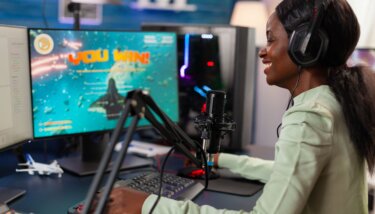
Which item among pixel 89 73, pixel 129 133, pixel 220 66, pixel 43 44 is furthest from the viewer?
pixel 220 66

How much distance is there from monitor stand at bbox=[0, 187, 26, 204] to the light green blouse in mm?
433

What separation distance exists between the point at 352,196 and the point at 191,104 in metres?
0.95

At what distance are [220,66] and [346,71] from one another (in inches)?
31.3

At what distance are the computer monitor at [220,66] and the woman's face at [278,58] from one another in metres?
0.69

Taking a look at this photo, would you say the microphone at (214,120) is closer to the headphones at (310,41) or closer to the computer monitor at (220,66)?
the headphones at (310,41)

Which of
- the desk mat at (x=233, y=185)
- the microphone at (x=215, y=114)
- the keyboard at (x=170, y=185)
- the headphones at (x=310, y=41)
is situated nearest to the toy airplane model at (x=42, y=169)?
the keyboard at (x=170, y=185)

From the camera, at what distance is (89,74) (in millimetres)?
1417

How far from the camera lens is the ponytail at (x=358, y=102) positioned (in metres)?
0.93

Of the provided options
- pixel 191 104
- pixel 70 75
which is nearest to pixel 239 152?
pixel 191 104

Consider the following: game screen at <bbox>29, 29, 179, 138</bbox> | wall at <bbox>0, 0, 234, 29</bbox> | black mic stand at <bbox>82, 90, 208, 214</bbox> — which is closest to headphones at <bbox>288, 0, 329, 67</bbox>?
black mic stand at <bbox>82, 90, 208, 214</bbox>

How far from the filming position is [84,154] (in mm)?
1517

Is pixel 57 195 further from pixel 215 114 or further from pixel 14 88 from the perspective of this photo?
pixel 215 114

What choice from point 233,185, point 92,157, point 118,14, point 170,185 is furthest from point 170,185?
point 118,14

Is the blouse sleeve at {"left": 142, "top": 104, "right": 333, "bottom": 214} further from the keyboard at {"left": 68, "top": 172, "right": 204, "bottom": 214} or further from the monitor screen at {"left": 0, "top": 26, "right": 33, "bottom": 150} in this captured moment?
the monitor screen at {"left": 0, "top": 26, "right": 33, "bottom": 150}
